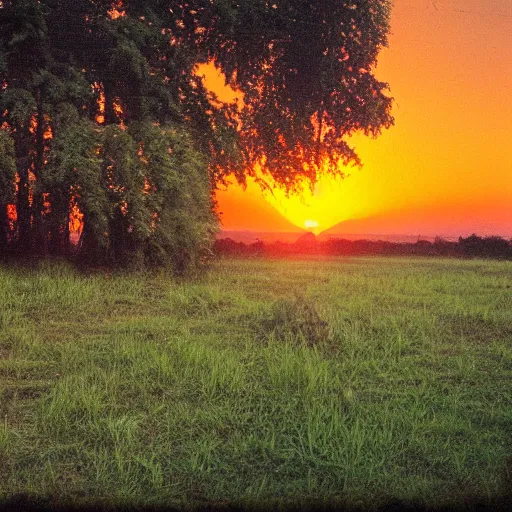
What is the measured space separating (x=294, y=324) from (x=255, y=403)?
3.04 m

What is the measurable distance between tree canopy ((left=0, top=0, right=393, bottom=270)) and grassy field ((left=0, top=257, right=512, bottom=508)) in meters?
3.56

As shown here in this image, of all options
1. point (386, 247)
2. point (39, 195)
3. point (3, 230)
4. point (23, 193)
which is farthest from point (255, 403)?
point (386, 247)

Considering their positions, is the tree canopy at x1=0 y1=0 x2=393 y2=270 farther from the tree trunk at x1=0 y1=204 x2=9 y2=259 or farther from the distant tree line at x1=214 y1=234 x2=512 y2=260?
the distant tree line at x1=214 y1=234 x2=512 y2=260

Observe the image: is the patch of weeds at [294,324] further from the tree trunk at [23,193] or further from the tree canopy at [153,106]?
the tree trunk at [23,193]

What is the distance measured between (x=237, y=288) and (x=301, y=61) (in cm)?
842

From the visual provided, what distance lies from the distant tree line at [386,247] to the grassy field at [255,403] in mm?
19056

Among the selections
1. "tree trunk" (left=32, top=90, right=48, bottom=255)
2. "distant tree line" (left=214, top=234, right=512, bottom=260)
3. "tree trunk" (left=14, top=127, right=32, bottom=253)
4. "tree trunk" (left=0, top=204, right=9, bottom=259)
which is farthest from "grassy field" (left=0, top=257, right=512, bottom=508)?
"distant tree line" (left=214, top=234, right=512, bottom=260)

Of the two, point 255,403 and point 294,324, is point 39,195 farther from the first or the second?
point 255,403

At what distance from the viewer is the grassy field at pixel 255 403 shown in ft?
Answer: 14.6

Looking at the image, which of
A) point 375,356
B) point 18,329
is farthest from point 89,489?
point 18,329

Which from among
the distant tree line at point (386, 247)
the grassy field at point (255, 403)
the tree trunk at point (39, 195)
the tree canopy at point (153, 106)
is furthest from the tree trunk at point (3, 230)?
the distant tree line at point (386, 247)

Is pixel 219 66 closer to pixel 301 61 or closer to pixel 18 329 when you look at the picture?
pixel 301 61

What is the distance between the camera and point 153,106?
1633cm

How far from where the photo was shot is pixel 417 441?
508cm
